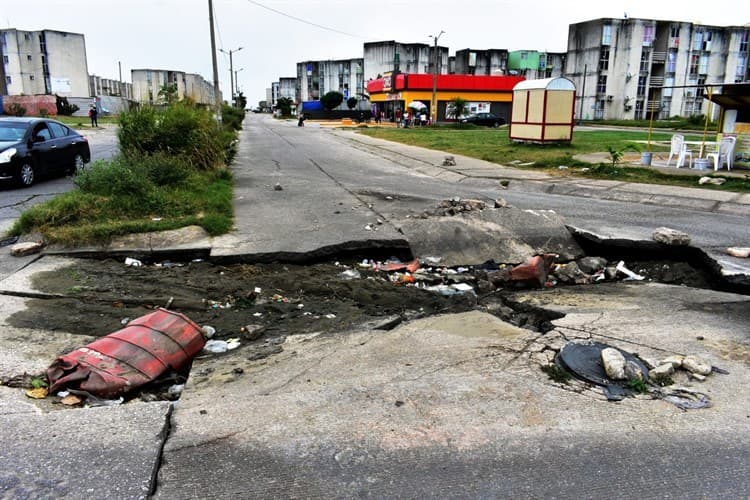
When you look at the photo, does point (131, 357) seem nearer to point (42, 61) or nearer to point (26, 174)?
point (26, 174)

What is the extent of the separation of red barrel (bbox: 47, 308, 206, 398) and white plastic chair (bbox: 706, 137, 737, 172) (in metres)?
15.6

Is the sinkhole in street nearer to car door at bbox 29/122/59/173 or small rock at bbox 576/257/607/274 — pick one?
small rock at bbox 576/257/607/274

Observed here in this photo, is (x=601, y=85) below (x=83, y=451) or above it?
above

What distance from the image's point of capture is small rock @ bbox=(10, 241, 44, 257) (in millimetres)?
6977

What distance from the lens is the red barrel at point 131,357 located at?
3.90 metres

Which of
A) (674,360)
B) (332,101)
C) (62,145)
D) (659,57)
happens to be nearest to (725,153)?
(674,360)

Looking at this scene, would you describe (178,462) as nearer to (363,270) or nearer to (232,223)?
(363,270)

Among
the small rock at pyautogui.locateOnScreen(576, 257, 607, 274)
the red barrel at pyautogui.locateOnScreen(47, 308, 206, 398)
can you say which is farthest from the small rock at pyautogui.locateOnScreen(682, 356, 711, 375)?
the red barrel at pyautogui.locateOnScreen(47, 308, 206, 398)

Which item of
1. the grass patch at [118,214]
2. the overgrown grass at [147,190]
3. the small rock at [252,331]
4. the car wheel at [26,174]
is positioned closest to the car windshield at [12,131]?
the car wheel at [26,174]

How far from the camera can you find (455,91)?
61312 millimetres

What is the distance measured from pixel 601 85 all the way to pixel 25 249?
2866 inches

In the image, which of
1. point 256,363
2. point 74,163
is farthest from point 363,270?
point 74,163

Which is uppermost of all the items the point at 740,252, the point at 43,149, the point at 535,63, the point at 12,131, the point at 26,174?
the point at 535,63

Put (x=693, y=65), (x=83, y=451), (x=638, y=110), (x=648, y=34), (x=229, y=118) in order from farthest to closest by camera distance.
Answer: (x=693, y=65) → (x=638, y=110) → (x=648, y=34) → (x=229, y=118) → (x=83, y=451)
